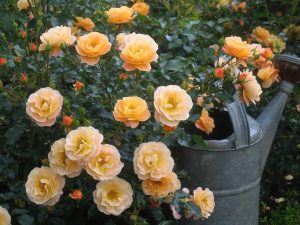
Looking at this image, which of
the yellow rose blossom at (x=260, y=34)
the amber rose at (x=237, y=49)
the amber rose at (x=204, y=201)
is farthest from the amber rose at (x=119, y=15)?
the yellow rose blossom at (x=260, y=34)

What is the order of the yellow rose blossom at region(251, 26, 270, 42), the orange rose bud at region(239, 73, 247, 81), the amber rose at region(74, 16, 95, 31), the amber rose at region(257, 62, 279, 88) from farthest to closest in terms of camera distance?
the yellow rose blossom at region(251, 26, 270, 42) < the amber rose at region(257, 62, 279, 88) < the amber rose at region(74, 16, 95, 31) < the orange rose bud at region(239, 73, 247, 81)

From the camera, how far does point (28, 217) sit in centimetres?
163

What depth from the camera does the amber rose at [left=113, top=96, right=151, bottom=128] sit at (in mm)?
1438

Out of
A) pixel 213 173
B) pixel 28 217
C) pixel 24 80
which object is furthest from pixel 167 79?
pixel 28 217

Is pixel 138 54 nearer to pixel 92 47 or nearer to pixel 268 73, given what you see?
pixel 92 47

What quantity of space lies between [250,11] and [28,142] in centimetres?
142

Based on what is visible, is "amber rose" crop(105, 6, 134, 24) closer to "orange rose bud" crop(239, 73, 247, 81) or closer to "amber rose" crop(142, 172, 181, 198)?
"orange rose bud" crop(239, 73, 247, 81)

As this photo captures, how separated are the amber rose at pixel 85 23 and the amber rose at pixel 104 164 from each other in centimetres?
65

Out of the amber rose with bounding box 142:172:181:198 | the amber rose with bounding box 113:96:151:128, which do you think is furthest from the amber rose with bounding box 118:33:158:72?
the amber rose with bounding box 142:172:181:198

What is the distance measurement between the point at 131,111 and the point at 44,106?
0.24m

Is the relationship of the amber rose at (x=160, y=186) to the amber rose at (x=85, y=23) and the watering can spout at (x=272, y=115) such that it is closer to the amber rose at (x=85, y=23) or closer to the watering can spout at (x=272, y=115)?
the watering can spout at (x=272, y=115)

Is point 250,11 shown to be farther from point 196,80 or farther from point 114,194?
point 114,194

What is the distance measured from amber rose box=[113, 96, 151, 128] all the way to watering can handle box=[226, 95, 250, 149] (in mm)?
401

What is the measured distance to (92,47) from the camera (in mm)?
1523
